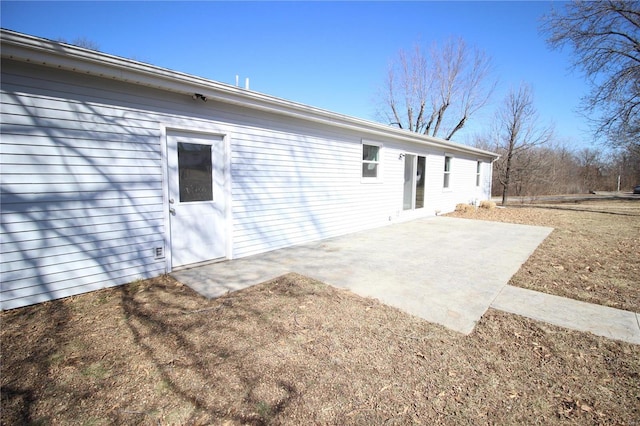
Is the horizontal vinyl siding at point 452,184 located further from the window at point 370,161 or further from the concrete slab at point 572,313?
the concrete slab at point 572,313

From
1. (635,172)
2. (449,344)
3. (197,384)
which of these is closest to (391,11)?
(449,344)

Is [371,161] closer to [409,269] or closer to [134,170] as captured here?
[409,269]

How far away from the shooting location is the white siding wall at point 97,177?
10.7 ft

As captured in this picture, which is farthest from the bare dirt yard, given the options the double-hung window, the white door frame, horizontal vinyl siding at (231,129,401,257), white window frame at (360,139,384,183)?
the double-hung window

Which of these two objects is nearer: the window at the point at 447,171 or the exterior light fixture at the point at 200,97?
the exterior light fixture at the point at 200,97

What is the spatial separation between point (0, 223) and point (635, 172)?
5382 centimetres

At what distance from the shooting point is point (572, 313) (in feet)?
10.8

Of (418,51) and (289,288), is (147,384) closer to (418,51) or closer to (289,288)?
(289,288)

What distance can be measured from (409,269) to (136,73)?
4641 millimetres

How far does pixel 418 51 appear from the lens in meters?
20.5

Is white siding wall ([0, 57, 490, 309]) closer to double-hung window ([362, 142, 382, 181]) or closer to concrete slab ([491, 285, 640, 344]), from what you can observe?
double-hung window ([362, 142, 382, 181])

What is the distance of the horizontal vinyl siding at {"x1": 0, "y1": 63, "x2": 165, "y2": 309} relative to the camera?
324 centimetres

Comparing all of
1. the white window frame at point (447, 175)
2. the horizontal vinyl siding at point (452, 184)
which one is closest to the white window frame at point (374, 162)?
the horizontal vinyl siding at point (452, 184)

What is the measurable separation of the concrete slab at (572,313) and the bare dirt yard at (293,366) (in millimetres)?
182
